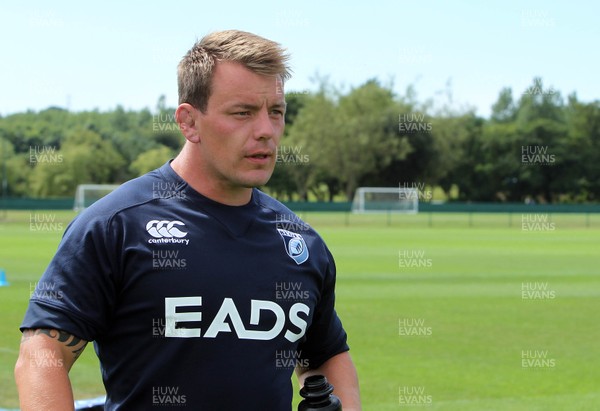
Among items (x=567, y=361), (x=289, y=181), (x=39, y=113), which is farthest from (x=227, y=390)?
(x=39, y=113)

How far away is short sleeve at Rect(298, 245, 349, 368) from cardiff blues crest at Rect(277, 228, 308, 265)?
0.13 meters

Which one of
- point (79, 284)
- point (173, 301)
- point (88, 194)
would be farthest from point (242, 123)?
point (88, 194)

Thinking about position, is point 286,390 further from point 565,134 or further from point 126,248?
point 565,134

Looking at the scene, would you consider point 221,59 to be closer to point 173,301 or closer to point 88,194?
point 173,301

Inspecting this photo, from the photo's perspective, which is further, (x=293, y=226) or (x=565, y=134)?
(x=565, y=134)

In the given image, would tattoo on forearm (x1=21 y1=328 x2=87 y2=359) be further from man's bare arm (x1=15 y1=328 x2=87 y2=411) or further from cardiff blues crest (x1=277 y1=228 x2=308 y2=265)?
cardiff blues crest (x1=277 y1=228 x2=308 y2=265)

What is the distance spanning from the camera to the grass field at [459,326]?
29.2 ft

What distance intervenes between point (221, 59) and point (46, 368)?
1020mm

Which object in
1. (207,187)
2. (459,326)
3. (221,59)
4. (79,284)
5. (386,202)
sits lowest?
(386,202)

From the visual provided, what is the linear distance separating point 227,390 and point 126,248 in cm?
52

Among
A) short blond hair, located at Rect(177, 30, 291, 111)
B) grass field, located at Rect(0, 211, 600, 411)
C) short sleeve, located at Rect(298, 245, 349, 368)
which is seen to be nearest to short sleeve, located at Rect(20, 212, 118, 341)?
short blond hair, located at Rect(177, 30, 291, 111)

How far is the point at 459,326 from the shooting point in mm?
13320

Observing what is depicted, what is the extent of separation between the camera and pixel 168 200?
275 centimetres

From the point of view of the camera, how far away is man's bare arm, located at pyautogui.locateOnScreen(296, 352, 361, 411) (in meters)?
2.98
